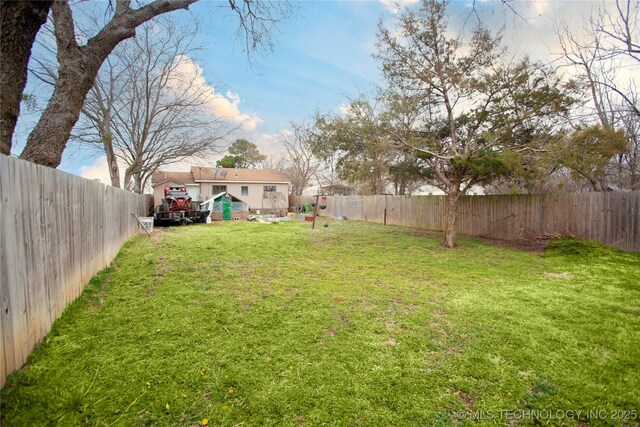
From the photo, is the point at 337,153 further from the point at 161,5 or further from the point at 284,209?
the point at 284,209

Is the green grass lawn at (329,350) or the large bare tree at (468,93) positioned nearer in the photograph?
the green grass lawn at (329,350)

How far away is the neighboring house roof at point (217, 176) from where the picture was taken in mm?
24156

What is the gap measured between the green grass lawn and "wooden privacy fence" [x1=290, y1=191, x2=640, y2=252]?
104 inches

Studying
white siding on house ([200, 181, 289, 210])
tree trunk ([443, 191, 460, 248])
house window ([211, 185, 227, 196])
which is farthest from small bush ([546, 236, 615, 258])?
house window ([211, 185, 227, 196])

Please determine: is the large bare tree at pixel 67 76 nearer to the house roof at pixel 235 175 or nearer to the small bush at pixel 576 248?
the small bush at pixel 576 248

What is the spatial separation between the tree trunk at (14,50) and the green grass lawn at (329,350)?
2007 millimetres

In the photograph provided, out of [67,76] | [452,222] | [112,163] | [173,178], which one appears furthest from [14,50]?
[173,178]

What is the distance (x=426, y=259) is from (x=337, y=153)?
510 centimetres

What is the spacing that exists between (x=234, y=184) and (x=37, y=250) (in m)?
22.7

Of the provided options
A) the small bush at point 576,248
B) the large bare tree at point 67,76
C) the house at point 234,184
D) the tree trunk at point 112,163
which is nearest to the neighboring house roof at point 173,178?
the house at point 234,184

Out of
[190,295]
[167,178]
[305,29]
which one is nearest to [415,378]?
[190,295]

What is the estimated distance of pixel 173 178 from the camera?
2497 centimetres

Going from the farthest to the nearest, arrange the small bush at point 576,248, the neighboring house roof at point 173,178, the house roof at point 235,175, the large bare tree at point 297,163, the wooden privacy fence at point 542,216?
the large bare tree at point 297,163
the neighboring house roof at point 173,178
the house roof at point 235,175
the wooden privacy fence at point 542,216
the small bush at point 576,248

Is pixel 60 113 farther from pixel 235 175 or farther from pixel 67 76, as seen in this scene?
pixel 235 175
